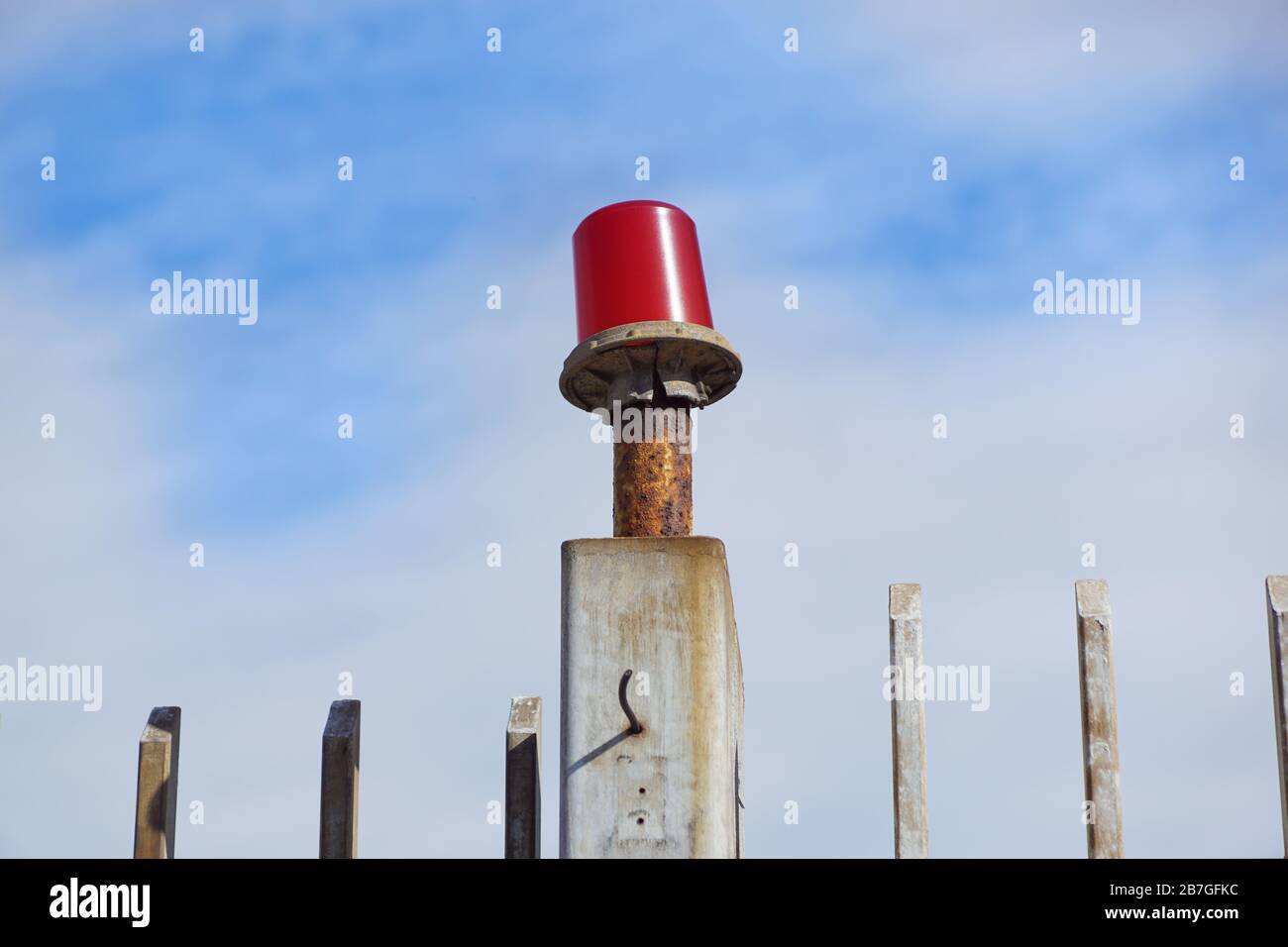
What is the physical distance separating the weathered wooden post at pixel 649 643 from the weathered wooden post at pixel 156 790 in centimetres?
168

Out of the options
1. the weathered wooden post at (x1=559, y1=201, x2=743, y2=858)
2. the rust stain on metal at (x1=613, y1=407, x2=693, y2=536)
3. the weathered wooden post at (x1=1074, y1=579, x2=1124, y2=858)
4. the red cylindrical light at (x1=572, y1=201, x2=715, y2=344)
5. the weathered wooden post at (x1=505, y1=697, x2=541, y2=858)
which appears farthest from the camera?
the red cylindrical light at (x1=572, y1=201, x2=715, y2=344)

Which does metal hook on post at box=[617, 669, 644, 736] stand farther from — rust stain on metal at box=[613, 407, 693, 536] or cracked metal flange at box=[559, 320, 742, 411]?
cracked metal flange at box=[559, 320, 742, 411]

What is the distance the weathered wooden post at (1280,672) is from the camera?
19.4ft

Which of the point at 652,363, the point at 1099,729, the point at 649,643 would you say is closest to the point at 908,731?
the point at 1099,729

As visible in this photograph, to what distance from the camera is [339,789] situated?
6160 millimetres

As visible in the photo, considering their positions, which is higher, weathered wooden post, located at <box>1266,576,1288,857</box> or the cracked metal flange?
the cracked metal flange

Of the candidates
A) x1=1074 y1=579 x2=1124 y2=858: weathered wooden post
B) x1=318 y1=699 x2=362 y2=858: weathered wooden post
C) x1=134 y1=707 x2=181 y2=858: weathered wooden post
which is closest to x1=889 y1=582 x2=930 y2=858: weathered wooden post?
x1=1074 y1=579 x2=1124 y2=858: weathered wooden post

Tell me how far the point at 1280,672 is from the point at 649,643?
2.42 m

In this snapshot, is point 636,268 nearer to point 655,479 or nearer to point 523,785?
point 655,479

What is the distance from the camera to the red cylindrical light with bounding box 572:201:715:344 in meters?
6.61

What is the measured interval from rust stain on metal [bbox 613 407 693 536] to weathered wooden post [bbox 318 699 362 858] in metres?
1.37
